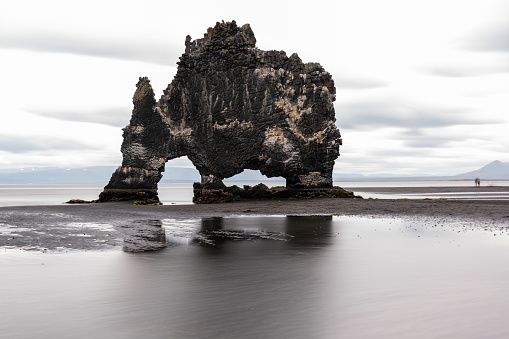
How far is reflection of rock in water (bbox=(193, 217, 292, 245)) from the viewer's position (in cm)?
1628

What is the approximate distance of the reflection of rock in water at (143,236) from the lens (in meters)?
14.3

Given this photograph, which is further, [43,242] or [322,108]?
[322,108]

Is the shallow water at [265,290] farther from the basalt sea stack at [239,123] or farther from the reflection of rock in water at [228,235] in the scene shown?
the basalt sea stack at [239,123]

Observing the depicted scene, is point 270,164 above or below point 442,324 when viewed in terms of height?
above

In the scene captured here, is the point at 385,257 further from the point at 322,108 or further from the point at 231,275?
the point at 322,108

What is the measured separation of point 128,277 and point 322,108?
35.6 meters

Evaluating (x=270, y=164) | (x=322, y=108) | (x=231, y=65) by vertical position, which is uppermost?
(x=231, y=65)

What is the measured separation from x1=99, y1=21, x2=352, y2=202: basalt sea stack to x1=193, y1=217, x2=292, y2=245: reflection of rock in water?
70.2 ft

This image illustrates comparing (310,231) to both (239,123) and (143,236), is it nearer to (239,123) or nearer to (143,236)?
(143,236)

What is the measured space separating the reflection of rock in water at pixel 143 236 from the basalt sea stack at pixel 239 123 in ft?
64.2

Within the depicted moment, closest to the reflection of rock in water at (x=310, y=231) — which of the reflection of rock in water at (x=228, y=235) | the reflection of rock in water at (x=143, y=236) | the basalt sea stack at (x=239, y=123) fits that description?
the reflection of rock in water at (x=228, y=235)

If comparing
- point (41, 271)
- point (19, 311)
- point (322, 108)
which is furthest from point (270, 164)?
point (19, 311)

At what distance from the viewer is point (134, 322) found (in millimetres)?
6723

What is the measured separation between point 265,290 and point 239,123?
1387 inches
